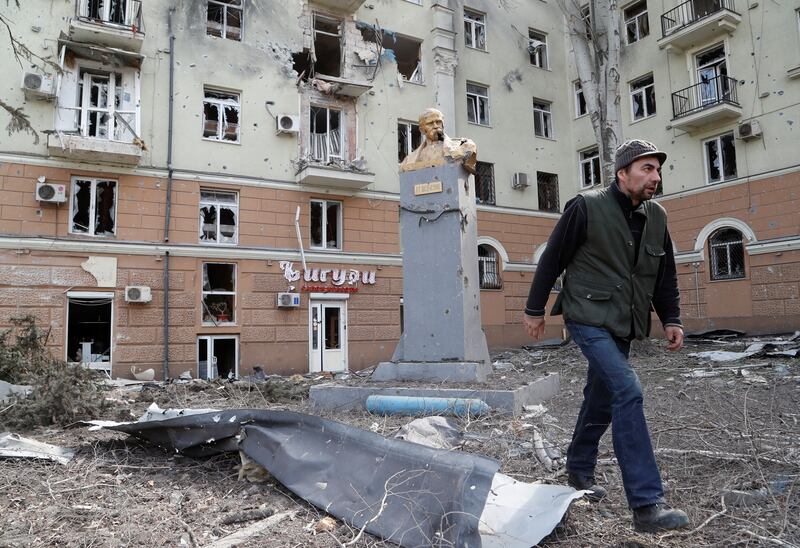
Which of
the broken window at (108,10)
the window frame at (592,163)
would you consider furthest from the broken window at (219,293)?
the window frame at (592,163)

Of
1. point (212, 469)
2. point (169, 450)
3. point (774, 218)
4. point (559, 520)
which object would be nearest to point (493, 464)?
point (559, 520)

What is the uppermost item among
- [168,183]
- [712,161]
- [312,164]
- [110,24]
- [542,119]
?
[542,119]

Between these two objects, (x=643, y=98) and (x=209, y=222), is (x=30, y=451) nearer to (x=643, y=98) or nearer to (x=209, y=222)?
(x=209, y=222)

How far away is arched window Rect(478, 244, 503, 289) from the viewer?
769 inches

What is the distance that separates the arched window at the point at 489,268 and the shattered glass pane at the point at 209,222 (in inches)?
346

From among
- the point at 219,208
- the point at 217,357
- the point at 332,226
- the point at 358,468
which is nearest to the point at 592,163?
the point at 332,226

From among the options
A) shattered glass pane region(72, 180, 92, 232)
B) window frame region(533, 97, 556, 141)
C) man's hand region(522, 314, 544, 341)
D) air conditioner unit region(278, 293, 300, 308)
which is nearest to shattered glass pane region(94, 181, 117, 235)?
shattered glass pane region(72, 180, 92, 232)

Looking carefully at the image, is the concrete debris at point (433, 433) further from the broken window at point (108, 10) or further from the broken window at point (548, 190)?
the broken window at point (548, 190)

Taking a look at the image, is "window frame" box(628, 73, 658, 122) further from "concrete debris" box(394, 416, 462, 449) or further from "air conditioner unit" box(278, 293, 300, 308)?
"concrete debris" box(394, 416, 462, 449)

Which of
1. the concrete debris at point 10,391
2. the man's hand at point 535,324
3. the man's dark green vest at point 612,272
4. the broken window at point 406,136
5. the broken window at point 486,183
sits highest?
the broken window at point 406,136

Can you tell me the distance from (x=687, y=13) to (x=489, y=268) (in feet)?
35.3

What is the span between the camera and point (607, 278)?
3.22 meters

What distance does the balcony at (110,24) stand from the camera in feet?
44.9

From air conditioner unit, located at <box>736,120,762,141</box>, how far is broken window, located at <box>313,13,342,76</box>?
12407mm
